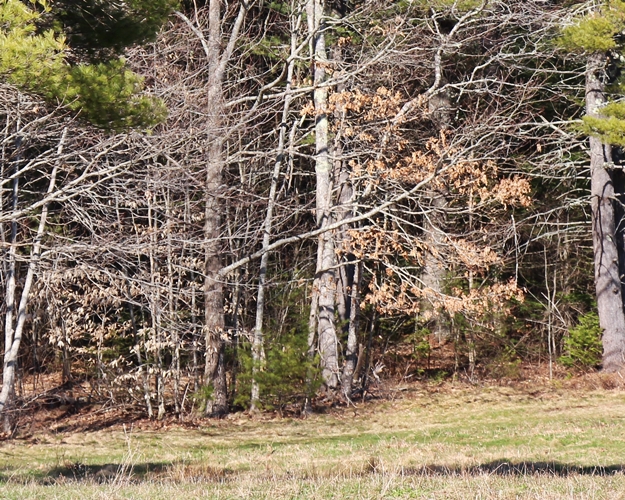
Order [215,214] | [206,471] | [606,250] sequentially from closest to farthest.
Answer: [206,471], [215,214], [606,250]

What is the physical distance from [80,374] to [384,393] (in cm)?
735

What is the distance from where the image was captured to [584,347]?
22.0 m

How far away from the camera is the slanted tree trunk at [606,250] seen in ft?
68.5

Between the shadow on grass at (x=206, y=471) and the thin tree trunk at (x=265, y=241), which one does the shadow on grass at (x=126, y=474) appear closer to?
the shadow on grass at (x=206, y=471)

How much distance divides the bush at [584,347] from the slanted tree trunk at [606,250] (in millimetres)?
545

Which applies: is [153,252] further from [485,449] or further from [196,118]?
[485,449]

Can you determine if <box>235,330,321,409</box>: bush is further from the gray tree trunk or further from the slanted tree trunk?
the slanted tree trunk

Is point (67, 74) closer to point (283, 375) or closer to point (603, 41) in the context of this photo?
point (283, 375)

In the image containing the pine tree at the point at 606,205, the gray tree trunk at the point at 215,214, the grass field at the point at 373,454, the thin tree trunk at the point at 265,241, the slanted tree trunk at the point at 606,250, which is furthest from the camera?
the slanted tree trunk at the point at 606,250

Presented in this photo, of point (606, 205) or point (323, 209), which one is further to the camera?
point (606, 205)

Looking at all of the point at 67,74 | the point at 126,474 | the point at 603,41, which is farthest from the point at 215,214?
the point at 67,74

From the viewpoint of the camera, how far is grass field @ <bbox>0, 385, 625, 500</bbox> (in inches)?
270

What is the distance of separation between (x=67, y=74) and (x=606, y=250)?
15.5m

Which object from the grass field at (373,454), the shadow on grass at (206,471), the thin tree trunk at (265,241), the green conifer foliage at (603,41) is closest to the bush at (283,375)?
the thin tree trunk at (265,241)
